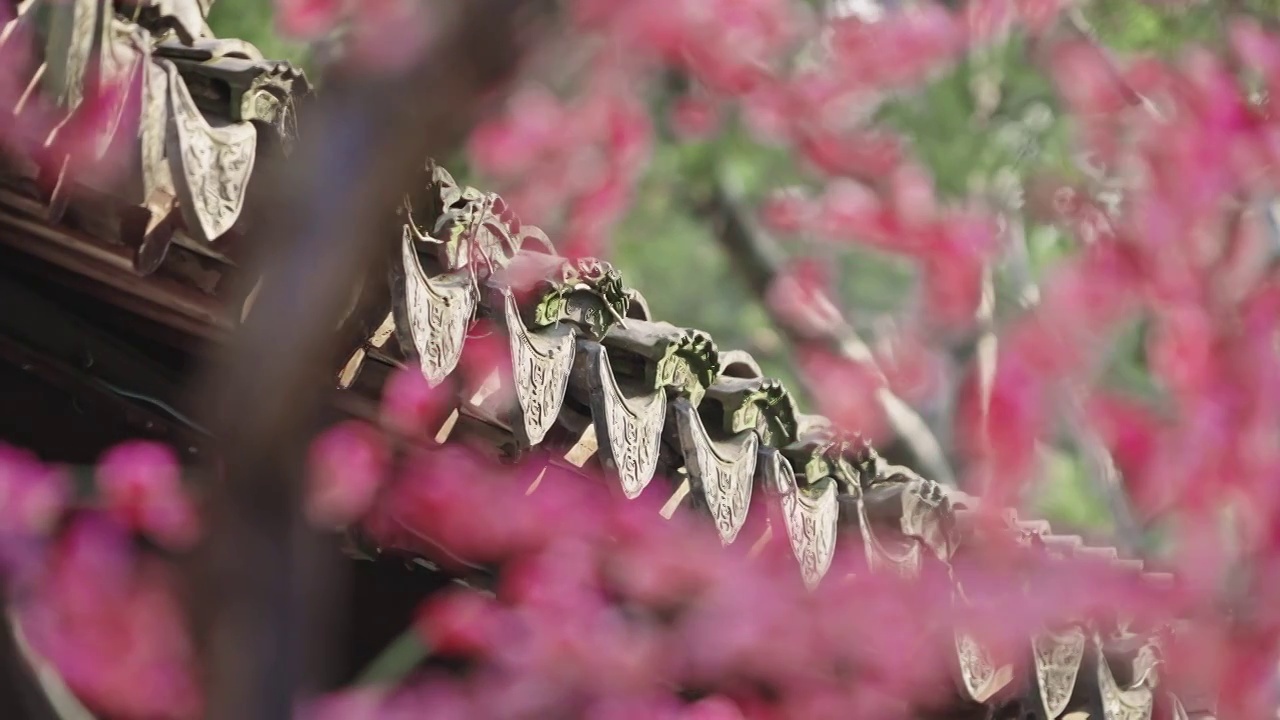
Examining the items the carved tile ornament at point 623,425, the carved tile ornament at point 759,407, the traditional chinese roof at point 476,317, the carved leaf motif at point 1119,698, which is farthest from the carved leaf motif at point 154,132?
the carved leaf motif at point 1119,698

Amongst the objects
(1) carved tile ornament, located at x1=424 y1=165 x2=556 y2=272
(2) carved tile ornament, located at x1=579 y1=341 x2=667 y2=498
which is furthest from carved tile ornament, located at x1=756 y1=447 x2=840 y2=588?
(1) carved tile ornament, located at x1=424 y1=165 x2=556 y2=272

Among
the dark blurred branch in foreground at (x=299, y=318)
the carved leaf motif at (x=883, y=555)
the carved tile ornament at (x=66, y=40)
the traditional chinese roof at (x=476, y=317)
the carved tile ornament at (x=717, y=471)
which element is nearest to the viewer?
the dark blurred branch in foreground at (x=299, y=318)

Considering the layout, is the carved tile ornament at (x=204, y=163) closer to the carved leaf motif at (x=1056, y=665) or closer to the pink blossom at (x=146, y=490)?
the pink blossom at (x=146, y=490)

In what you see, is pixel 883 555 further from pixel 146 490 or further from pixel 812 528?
pixel 146 490

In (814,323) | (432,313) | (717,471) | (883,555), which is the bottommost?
(814,323)

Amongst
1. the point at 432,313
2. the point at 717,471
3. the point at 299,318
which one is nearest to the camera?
the point at 299,318

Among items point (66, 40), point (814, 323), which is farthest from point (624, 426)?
point (814, 323)
